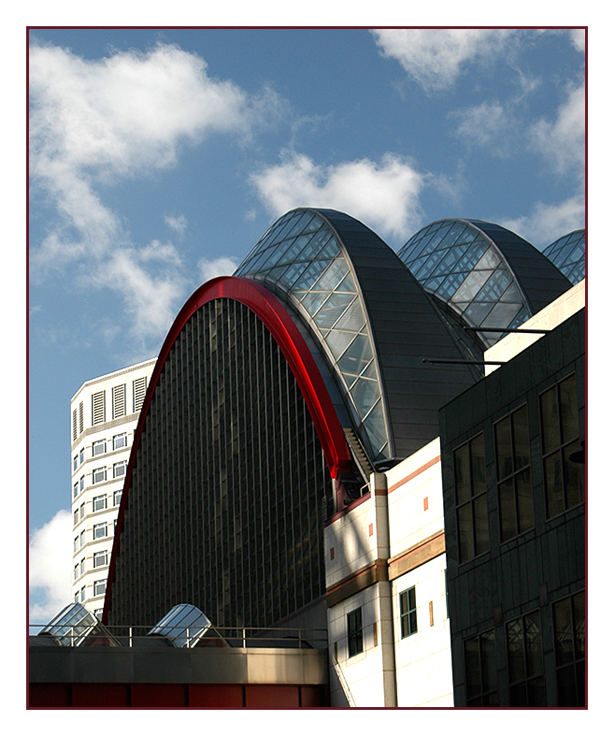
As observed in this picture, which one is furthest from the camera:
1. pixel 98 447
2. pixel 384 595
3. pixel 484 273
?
pixel 98 447

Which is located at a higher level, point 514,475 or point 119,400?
point 119,400

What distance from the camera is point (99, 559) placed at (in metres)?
146

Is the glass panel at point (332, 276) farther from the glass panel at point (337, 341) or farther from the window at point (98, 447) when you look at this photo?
the window at point (98, 447)

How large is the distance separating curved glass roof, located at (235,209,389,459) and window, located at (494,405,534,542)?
25.3 meters

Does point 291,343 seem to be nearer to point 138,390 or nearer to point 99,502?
point 138,390

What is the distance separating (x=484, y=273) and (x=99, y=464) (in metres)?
85.1

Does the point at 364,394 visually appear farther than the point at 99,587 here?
No

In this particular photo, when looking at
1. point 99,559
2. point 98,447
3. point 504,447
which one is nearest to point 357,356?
point 504,447

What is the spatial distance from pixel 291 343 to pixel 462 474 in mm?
30838

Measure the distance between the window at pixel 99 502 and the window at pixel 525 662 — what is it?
125 meters

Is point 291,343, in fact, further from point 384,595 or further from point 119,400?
point 119,400

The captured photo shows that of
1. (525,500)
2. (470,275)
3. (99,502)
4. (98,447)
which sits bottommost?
(525,500)

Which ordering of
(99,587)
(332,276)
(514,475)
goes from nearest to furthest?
(514,475)
(332,276)
(99,587)

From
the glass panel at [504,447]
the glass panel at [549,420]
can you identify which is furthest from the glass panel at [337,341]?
the glass panel at [549,420]
